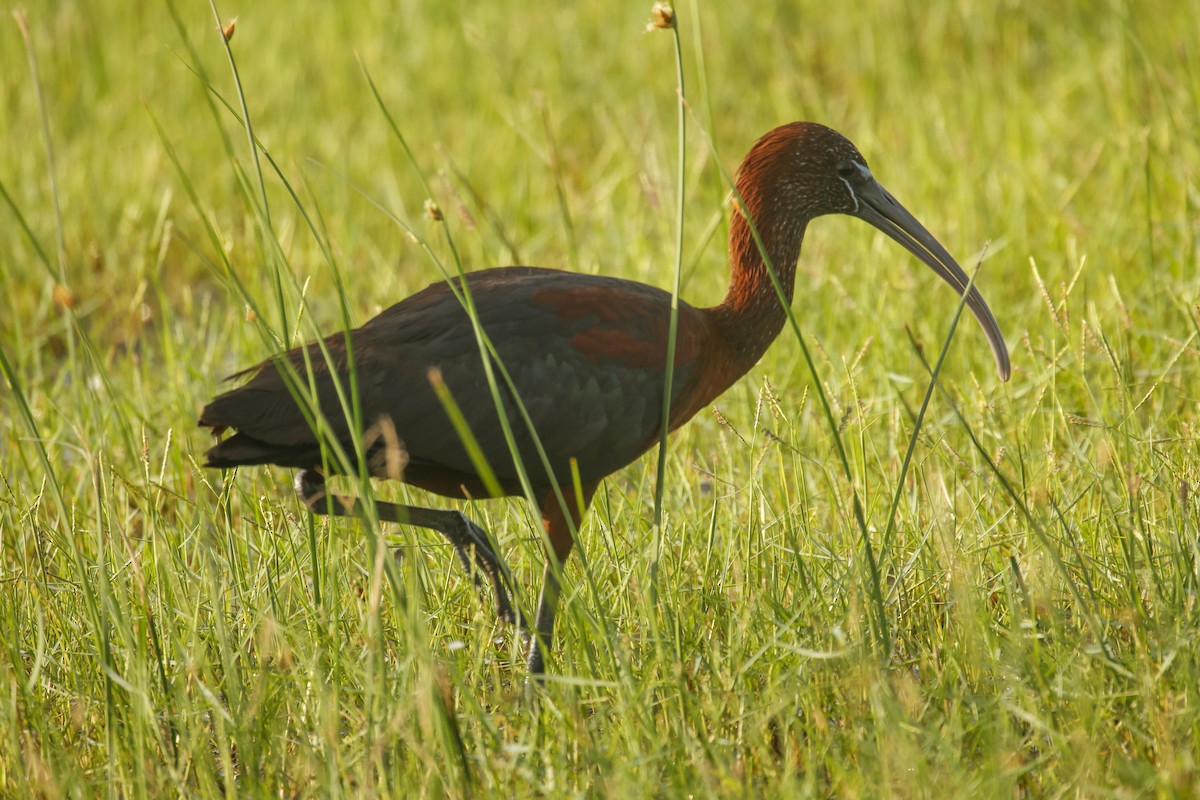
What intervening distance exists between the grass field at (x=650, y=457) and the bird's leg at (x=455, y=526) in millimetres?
74

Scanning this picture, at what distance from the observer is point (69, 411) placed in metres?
4.42

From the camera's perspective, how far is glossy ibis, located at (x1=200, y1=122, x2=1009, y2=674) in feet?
10.2

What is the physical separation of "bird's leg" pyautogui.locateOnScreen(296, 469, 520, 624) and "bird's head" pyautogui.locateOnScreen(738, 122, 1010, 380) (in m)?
1.05

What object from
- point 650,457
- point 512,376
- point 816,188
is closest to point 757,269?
point 816,188

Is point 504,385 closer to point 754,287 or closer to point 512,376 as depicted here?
point 512,376

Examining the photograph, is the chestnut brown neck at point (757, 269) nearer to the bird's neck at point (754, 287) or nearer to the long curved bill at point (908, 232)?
the bird's neck at point (754, 287)

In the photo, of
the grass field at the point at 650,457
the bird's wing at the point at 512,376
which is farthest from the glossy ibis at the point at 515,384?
the grass field at the point at 650,457

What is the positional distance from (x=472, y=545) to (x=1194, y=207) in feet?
9.58

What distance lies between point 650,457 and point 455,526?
2.46 ft

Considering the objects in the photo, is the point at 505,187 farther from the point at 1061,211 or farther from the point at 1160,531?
the point at 1160,531

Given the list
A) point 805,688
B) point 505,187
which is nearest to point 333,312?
point 505,187

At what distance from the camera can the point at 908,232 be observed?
3.76m

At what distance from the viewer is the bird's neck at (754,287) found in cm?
356

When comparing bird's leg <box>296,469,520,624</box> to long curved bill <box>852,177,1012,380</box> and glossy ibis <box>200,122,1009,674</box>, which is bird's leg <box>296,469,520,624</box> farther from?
long curved bill <box>852,177,1012,380</box>
